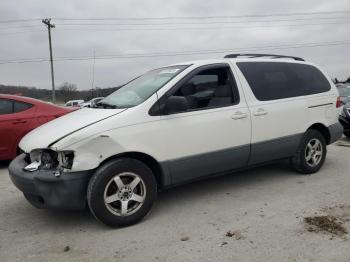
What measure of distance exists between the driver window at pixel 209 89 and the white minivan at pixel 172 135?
0.04 feet

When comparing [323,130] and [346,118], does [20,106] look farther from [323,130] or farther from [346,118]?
[346,118]

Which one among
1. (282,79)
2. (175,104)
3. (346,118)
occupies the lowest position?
(346,118)

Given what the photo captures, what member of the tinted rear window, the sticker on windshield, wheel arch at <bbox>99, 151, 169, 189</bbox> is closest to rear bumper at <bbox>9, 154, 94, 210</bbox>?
wheel arch at <bbox>99, 151, 169, 189</bbox>

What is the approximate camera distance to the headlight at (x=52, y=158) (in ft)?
12.2

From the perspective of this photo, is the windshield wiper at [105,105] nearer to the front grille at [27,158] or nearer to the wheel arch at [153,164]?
the wheel arch at [153,164]

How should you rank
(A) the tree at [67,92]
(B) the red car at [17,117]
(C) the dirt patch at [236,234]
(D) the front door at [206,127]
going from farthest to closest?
(A) the tree at [67,92], (B) the red car at [17,117], (D) the front door at [206,127], (C) the dirt patch at [236,234]

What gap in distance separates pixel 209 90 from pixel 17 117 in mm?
4009

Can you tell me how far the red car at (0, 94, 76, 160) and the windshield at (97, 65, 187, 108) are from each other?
2.57 metres

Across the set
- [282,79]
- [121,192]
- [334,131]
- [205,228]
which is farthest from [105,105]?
[334,131]

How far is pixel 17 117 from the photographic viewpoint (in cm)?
692

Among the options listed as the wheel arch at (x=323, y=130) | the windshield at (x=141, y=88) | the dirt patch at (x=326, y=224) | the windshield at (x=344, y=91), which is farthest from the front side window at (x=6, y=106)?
the windshield at (x=344, y=91)

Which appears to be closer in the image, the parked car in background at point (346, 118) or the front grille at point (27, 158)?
the front grille at point (27, 158)

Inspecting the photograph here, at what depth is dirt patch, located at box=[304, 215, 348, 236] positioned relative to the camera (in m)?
3.60

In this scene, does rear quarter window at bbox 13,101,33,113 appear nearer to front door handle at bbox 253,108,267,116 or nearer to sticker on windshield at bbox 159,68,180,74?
sticker on windshield at bbox 159,68,180,74
